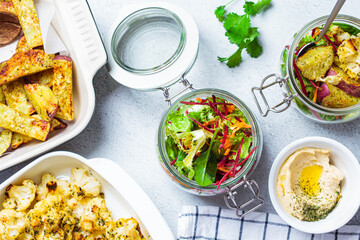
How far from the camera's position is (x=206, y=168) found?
139 cm

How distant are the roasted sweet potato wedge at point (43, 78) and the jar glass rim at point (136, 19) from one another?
26cm

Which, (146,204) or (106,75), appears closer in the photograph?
(146,204)

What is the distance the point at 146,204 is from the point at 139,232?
111mm

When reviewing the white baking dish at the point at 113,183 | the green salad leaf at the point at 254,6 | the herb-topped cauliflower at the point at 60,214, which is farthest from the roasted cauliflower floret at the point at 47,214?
the green salad leaf at the point at 254,6

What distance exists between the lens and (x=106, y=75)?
175 cm

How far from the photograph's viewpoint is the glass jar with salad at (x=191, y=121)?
4.59ft

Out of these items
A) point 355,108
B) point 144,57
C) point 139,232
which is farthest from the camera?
point 144,57

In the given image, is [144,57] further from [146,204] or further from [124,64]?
[146,204]

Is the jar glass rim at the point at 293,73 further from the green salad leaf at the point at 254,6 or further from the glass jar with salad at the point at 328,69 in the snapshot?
the green salad leaf at the point at 254,6

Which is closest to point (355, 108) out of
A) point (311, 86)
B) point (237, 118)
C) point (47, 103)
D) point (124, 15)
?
point (311, 86)

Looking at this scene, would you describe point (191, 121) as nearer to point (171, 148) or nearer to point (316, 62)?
point (171, 148)

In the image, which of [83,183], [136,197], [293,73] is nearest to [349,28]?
[293,73]

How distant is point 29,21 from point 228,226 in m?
1.07

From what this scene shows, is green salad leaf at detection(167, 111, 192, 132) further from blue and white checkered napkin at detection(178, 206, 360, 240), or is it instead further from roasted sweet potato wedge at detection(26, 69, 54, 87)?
roasted sweet potato wedge at detection(26, 69, 54, 87)
